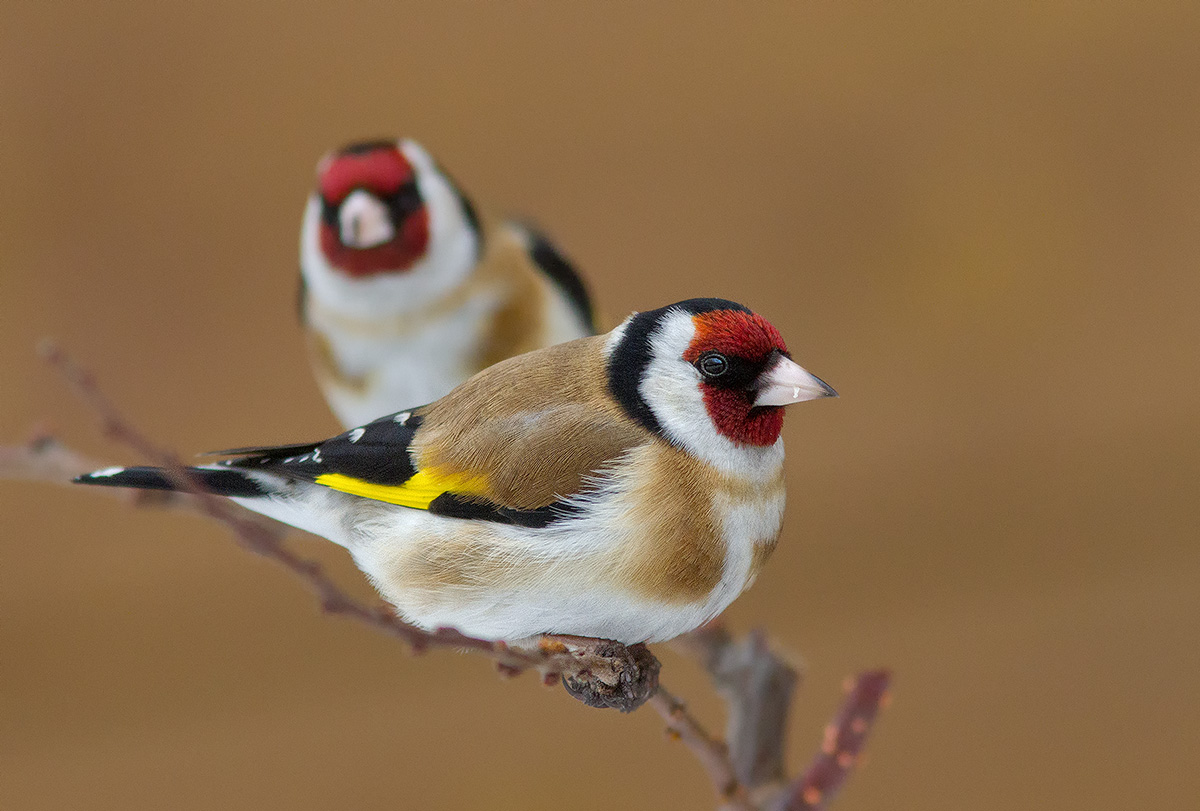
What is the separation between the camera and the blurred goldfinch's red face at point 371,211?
86cm

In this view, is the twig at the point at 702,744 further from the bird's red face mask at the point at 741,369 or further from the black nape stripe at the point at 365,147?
the black nape stripe at the point at 365,147

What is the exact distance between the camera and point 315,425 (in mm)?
1614

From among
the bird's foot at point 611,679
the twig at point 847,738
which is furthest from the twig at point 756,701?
the bird's foot at point 611,679

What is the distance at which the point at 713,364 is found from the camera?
0.53 meters

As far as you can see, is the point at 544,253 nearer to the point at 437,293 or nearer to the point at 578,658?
the point at 437,293

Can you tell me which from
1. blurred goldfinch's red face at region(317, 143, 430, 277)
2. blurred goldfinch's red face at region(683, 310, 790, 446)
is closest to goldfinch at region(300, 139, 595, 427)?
blurred goldfinch's red face at region(317, 143, 430, 277)

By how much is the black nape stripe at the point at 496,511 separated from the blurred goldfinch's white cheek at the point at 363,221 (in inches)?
13.6

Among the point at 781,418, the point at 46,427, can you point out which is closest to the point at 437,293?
the point at 46,427

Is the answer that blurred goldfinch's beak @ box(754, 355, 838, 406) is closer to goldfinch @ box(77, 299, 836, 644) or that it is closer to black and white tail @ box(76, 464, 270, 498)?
goldfinch @ box(77, 299, 836, 644)

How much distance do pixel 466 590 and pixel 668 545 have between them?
11 cm

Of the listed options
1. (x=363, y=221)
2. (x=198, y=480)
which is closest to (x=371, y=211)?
(x=363, y=221)

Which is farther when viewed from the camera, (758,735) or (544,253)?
(544,253)

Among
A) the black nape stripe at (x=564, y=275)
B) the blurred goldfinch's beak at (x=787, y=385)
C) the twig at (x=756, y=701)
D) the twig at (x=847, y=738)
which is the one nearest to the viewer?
the blurred goldfinch's beak at (x=787, y=385)

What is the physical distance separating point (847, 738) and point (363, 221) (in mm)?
509
